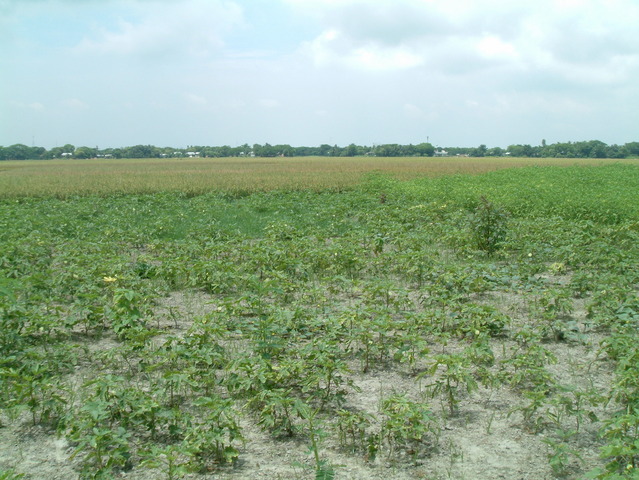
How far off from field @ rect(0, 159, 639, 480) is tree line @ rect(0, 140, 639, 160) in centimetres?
10729

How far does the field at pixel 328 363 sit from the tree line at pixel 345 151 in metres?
107

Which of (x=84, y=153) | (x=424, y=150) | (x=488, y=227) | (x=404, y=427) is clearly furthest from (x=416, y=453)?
(x=84, y=153)

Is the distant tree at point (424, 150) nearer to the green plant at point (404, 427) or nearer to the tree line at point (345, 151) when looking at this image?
the tree line at point (345, 151)

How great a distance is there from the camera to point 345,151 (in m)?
128

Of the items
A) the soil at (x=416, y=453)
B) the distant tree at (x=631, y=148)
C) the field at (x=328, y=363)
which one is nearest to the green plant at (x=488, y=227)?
the field at (x=328, y=363)

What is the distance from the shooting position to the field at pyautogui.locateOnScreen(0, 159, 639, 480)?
3.71 metres

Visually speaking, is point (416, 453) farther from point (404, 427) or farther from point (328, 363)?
point (328, 363)

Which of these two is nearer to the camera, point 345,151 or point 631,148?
point 631,148

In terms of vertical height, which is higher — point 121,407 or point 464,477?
point 121,407

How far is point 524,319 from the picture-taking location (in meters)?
6.75

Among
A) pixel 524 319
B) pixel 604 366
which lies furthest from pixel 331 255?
pixel 604 366

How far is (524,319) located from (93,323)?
571cm

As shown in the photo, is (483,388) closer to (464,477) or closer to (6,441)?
(464,477)

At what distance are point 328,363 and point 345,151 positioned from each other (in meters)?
126
